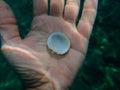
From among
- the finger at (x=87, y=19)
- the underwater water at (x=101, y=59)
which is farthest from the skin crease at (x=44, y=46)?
the underwater water at (x=101, y=59)

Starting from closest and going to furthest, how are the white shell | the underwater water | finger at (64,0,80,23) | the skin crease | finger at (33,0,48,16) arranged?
the skin crease
the white shell
finger at (33,0,48,16)
finger at (64,0,80,23)
the underwater water

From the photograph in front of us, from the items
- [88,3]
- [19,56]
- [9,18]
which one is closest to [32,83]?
[19,56]

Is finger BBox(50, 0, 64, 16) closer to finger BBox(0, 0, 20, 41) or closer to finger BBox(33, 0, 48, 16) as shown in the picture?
finger BBox(33, 0, 48, 16)

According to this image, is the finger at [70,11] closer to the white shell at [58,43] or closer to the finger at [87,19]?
the finger at [87,19]

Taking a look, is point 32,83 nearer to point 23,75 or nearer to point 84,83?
point 23,75

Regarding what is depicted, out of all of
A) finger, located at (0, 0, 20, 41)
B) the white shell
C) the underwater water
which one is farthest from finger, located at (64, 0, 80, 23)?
the underwater water

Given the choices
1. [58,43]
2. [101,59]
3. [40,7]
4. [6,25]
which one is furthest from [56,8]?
[101,59]
